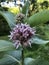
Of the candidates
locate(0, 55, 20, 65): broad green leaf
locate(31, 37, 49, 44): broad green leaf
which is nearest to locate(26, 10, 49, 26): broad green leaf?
locate(31, 37, 49, 44): broad green leaf

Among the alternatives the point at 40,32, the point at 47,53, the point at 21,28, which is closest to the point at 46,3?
the point at 47,53

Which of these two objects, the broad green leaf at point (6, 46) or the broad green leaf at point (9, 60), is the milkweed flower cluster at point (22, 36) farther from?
the broad green leaf at point (9, 60)

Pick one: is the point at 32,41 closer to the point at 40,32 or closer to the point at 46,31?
the point at 46,31

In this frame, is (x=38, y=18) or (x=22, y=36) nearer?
(x=22, y=36)

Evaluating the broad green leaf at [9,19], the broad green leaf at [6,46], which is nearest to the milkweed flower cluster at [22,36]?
the broad green leaf at [6,46]

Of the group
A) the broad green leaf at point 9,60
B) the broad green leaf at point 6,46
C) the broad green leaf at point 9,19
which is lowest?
the broad green leaf at point 9,60

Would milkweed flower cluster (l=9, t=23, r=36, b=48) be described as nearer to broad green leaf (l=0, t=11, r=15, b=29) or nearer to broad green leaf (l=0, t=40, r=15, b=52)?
broad green leaf (l=0, t=40, r=15, b=52)

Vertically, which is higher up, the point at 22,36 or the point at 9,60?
the point at 22,36

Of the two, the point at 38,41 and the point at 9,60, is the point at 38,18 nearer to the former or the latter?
the point at 38,41

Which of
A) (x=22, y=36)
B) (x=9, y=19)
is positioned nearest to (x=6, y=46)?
(x=22, y=36)

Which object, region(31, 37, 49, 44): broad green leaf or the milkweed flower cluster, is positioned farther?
region(31, 37, 49, 44): broad green leaf

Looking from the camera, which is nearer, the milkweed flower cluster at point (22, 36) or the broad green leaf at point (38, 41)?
the milkweed flower cluster at point (22, 36)
